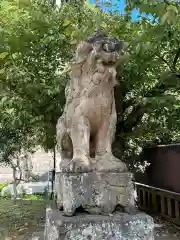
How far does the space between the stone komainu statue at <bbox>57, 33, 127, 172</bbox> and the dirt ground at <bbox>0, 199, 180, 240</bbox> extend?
10.0ft

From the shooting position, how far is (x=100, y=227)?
3.05 m

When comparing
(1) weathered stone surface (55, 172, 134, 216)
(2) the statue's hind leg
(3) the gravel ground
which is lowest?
(3) the gravel ground

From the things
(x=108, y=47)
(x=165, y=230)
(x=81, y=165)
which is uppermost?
(x=108, y=47)

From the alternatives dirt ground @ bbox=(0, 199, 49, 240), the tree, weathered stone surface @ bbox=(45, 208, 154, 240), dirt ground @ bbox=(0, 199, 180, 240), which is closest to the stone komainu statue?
weathered stone surface @ bbox=(45, 208, 154, 240)

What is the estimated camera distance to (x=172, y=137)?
8.52 m

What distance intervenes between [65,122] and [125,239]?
1332 mm

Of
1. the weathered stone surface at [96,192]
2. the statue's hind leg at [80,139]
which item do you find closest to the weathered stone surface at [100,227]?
the weathered stone surface at [96,192]

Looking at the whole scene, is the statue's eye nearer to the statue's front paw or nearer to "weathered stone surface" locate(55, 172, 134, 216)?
the statue's front paw

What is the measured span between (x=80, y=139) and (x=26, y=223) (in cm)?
415

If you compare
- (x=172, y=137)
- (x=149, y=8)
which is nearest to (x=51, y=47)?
(x=149, y=8)

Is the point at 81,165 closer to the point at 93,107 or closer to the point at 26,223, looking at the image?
the point at 93,107

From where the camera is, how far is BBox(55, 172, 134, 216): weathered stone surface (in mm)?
3168

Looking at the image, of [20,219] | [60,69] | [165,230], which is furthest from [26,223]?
[60,69]

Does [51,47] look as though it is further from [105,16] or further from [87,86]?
[87,86]
